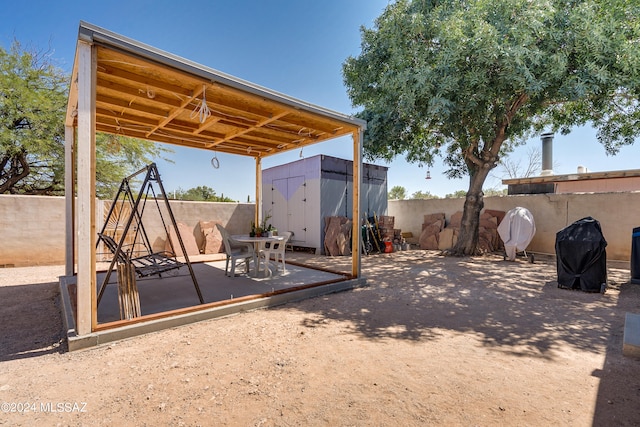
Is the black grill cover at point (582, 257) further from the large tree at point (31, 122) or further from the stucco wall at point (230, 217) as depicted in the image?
the large tree at point (31, 122)

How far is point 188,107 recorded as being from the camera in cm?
427

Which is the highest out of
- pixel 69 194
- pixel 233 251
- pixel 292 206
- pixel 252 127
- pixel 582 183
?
pixel 252 127

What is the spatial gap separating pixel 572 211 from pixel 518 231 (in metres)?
1.73

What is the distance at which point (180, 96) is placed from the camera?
382 centimetres

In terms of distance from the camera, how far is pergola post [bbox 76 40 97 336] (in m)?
2.55

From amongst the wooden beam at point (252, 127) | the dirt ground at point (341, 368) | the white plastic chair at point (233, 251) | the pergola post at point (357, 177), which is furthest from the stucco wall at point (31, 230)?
the pergola post at point (357, 177)

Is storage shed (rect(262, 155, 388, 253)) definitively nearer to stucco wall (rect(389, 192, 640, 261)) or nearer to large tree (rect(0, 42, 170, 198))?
stucco wall (rect(389, 192, 640, 261))

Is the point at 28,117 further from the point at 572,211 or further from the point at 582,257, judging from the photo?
the point at 572,211

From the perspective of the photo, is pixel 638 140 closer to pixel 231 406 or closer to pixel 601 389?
pixel 601 389

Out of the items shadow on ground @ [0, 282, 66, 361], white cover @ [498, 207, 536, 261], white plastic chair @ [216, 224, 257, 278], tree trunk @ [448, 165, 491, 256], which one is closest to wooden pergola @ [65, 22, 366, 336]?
shadow on ground @ [0, 282, 66, 361]

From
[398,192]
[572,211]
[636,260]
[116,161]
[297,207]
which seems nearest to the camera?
[636,260]

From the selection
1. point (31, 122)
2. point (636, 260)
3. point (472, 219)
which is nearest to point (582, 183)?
point (472, 219)

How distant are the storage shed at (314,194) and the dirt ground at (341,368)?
4889 mm

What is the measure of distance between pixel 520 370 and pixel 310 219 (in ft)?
22.7
